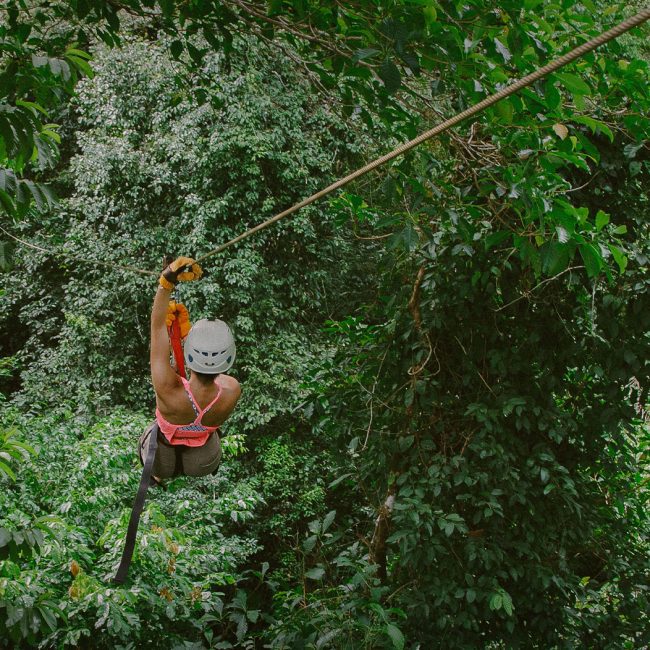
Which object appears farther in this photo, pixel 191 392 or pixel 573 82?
pixel 191 392

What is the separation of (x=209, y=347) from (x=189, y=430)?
0.27m

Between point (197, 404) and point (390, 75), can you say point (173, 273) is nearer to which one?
point (197, 404)

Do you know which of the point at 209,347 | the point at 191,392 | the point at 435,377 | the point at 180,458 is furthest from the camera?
the point at 435,377

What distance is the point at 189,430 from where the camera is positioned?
176cm

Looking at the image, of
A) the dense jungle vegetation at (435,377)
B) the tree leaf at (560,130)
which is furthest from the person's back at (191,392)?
the tree leaf at (560,130)

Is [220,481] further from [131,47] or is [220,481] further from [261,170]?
[131,47]

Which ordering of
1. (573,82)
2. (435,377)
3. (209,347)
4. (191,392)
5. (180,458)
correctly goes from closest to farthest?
(573,82), (209,347), (191,392), (180,458), (435,377)

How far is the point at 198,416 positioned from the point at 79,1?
1.02 metres

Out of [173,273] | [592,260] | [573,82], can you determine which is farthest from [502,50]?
[173,273]

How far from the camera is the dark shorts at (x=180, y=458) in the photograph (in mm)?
1789

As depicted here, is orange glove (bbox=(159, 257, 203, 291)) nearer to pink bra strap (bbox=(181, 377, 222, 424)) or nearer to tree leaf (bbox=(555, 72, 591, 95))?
pink bra strap (bbox=(181, 377, 222, 424))

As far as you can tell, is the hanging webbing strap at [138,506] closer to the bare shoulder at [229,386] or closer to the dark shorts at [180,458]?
the dark shorts at [180,458]

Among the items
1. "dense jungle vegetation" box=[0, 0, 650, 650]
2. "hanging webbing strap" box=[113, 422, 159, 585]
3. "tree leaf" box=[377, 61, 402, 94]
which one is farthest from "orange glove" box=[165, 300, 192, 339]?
"tree leaf" box=[377, 61, 402, 94]

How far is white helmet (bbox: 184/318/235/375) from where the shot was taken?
1.59m
